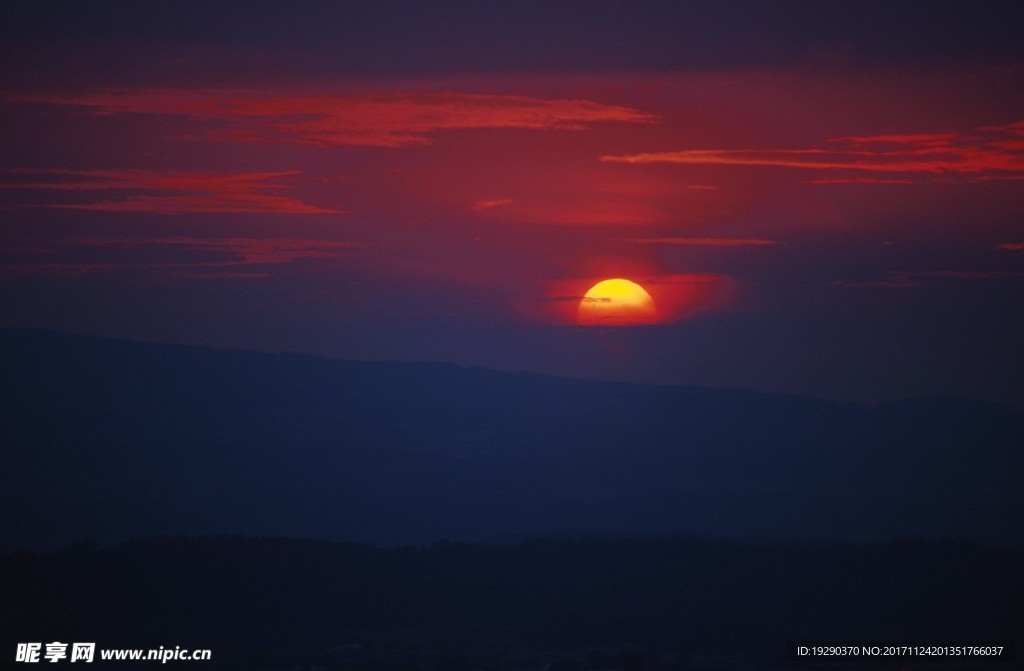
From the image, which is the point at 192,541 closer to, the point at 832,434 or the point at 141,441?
the point at 141,441

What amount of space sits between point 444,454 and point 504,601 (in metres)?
65.5

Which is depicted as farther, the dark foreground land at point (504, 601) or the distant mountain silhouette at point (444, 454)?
the distant mountain silhouette at point (444, 454)

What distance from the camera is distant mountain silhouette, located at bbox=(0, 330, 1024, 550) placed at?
96562mm

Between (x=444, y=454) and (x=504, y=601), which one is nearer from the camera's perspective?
(x=504, y=601)

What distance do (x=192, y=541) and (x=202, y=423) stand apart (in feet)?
218

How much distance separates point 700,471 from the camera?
115 meters

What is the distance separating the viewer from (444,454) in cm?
11875

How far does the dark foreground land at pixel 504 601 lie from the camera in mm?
43312

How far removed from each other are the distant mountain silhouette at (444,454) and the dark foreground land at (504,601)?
86.4ft

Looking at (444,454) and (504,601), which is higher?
(444,454)

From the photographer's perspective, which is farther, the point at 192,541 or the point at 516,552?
the point at 516,552

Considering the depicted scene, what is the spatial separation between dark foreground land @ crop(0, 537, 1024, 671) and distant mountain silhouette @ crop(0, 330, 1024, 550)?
86.4 feet

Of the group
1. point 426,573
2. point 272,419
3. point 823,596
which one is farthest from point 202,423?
point 823,596

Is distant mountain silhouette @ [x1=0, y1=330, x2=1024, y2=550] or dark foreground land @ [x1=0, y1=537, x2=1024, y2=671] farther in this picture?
distant mountain silhouette @ [x1=0, y1=330, x2=1024, y2=550]
